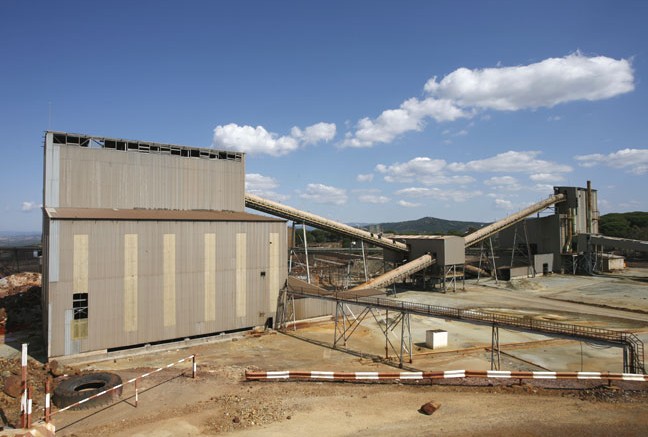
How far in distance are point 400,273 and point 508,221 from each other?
24847 mm

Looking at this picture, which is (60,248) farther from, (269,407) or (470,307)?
(470,307)

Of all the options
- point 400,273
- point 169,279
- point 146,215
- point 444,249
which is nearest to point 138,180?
point 146,215

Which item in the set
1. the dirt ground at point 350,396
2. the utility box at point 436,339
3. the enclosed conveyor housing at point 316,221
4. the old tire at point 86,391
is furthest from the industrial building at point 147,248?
the utility box at point 436,339

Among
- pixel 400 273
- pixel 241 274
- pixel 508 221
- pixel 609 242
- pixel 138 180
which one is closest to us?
pixel 241 274

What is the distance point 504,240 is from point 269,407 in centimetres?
6735

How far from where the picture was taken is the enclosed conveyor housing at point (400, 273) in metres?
46.3

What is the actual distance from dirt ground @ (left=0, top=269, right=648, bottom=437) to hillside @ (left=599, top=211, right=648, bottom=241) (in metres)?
105

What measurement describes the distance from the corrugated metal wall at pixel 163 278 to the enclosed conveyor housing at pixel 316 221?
7.95 meters

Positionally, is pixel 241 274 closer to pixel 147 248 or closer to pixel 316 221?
pixel 147 248

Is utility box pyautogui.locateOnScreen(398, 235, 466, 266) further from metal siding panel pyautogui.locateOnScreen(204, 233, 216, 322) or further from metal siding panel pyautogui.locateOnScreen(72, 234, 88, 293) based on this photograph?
metal siding panel pyautogui.locateOnScreen(72, 234, 88, 293)

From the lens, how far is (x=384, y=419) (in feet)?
50.9

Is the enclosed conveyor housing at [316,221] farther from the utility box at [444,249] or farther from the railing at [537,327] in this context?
the railing at [537,327]

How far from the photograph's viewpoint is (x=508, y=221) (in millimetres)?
62344

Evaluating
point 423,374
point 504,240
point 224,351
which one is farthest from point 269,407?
point 504,240
